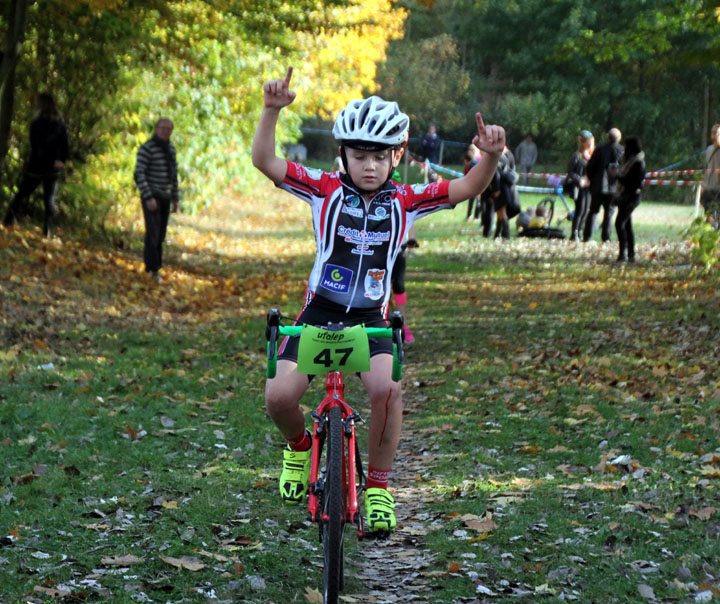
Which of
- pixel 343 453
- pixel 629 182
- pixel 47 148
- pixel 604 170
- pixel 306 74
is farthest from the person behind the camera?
pixel 306 74

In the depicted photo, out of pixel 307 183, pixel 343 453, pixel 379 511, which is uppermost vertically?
pixel 307 183

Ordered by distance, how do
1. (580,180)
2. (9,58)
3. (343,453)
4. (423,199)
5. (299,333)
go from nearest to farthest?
(343,453) < (299,333) < (423,199) < (9,58) < (580,180)

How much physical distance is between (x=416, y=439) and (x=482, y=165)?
3.96 metres

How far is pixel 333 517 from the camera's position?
14.8 feet

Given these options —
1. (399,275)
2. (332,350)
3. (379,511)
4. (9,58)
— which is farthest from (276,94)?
(9,58)

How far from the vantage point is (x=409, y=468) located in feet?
25.4

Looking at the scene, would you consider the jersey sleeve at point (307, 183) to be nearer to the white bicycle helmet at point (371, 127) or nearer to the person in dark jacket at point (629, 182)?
the white bicycle helmet at point (371, 127)

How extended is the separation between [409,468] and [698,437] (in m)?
2.25

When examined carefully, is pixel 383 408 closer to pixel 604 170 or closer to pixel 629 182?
pixel 629 182

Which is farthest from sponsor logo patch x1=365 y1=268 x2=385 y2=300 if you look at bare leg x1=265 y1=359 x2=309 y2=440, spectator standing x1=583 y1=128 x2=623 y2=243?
spectator standing x1=583 y1=128 x2=623 y2=243

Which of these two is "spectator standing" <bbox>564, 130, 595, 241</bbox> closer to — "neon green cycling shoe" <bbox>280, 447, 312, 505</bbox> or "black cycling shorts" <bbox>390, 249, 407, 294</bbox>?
"black cycling shorts" <bbox>390, 249, 407, 294</bbox>

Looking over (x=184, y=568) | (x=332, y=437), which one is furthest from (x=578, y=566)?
(x=184, y=568)

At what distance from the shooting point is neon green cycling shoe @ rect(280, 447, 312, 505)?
5.16 metres

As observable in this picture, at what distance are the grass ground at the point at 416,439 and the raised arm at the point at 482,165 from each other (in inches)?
78.3
